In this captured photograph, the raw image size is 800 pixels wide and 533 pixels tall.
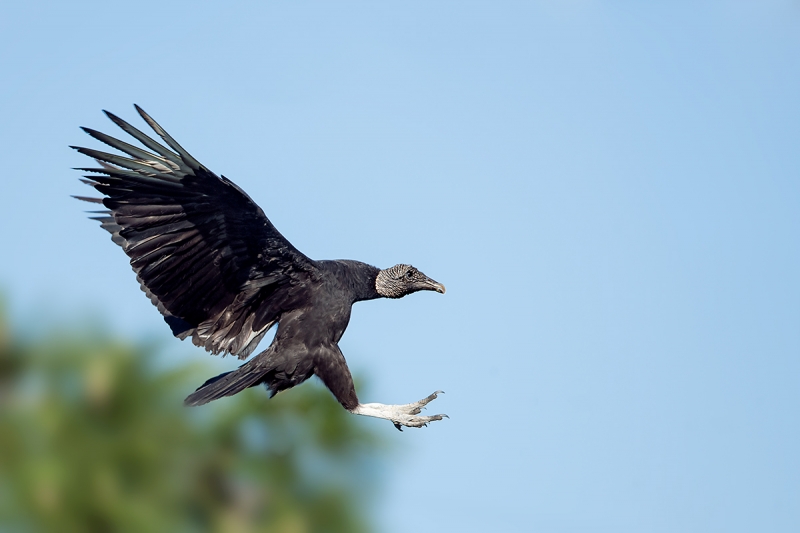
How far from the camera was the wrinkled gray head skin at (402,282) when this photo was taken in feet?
22.0

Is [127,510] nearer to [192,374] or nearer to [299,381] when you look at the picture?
[192,374]

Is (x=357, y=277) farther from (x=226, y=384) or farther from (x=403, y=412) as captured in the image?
(x=226, y=384)

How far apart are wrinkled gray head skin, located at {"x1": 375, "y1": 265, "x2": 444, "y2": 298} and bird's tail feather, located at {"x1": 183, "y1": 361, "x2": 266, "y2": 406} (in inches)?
41.6

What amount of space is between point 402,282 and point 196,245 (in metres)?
1.51

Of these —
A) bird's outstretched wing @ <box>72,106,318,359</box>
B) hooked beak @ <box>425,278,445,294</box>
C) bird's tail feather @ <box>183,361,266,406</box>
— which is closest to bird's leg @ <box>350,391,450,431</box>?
bird's tail feather @ <box>183,361,266,406</box>

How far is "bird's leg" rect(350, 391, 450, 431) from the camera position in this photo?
607 cm

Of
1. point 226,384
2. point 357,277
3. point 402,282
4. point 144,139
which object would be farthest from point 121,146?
point 402,282

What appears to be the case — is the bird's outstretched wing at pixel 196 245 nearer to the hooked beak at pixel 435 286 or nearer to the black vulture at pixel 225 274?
the black vulture at pixel 225 274

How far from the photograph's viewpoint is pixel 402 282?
6.77 meters

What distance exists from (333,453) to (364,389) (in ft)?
6.30

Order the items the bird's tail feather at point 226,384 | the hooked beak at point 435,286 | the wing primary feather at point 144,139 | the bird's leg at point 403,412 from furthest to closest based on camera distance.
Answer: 1. the hooked beak at point 435,286
2. the bird's leg at point 403,412
3. the bird's tail feather at point 226,384
4. the wing primary feather at point 144,139

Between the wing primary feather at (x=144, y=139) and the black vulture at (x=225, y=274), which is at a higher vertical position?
the wing primary feather at (x=144, y=139)

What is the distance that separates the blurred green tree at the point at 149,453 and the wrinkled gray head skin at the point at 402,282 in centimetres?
489

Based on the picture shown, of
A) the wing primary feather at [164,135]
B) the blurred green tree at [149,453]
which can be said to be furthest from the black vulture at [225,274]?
the blurred green tree at [149,453]
